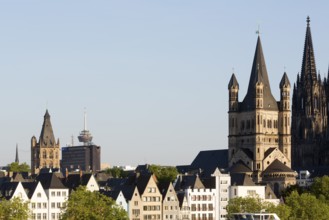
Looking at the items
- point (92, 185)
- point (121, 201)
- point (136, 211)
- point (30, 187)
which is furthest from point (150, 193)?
point (30, 187)

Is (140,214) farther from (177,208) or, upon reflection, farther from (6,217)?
(6,217)

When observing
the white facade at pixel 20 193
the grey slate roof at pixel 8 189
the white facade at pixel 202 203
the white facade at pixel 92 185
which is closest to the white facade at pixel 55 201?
the white facade at pixel 20 193

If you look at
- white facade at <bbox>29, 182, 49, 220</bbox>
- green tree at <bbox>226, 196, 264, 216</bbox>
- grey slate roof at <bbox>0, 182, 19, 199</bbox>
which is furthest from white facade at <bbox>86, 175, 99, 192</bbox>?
green tree at <bbox>226, 196, 264, 216</bbox>

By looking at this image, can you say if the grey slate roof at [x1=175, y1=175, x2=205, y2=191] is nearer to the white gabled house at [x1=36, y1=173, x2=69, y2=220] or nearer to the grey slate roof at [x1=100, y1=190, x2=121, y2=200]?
the grey slate roof at [x1=100, y1=190, x2=121, y2=200]

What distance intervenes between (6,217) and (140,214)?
35432 mm

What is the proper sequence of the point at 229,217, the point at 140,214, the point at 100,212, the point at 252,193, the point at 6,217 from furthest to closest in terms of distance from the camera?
the point at 252,193 < the point at 140,214 < the point at 229,217 < the point at 100,212 < the point at 6,217

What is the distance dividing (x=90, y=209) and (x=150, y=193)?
25.1 m

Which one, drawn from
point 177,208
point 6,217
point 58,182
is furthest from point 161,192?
point 6,217

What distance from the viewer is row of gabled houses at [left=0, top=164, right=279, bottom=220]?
554 feet

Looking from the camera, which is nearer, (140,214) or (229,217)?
(229,217)

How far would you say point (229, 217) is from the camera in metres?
160

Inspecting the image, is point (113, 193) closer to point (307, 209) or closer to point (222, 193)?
point (222, 193)

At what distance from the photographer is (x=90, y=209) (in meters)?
149

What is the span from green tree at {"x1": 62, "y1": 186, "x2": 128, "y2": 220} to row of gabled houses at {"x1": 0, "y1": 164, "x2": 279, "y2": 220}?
1201 centimetres
